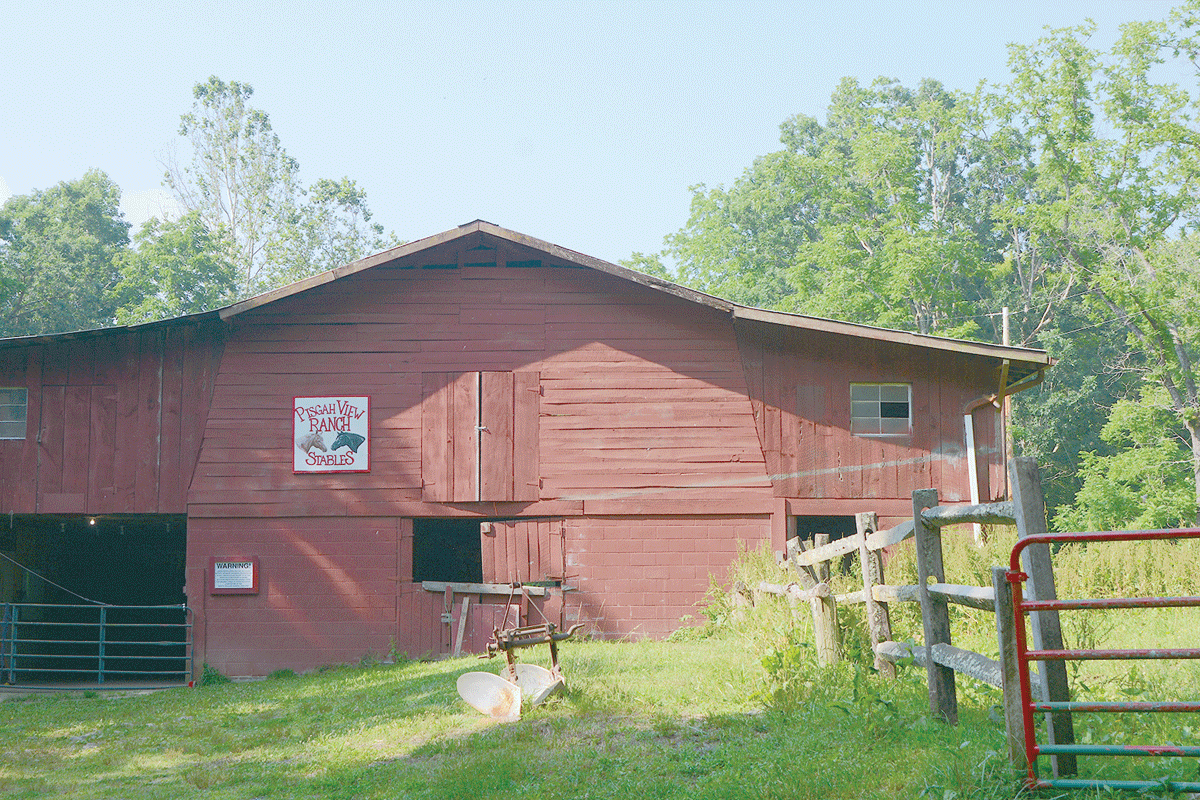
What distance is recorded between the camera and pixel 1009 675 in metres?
4.69

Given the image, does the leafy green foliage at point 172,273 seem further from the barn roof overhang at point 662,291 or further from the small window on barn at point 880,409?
the small window on barn at point 880,409

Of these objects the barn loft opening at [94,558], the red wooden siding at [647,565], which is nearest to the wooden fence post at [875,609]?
the red wooden siding at [647,565]

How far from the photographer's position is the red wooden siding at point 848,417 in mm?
15812

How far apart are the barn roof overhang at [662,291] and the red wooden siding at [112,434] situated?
28.0 inches

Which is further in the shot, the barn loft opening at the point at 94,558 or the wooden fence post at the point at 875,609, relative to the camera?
the barn loft opening at the point at 94,558

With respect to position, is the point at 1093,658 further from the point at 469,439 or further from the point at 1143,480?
the point at 1143,480

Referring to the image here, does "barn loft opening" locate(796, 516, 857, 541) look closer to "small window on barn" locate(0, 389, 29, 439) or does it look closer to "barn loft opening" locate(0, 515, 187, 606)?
"barn loft opening" locate(0, 515, 187, 606)

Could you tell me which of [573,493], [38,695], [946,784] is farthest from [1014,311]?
[946,784]

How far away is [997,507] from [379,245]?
156ft

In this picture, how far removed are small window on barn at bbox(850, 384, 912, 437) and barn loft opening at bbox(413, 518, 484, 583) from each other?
30.2 feet

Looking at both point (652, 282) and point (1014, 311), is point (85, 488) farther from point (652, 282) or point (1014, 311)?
point (1014, 311)

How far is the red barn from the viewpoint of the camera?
51.3 feet

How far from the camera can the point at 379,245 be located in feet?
165

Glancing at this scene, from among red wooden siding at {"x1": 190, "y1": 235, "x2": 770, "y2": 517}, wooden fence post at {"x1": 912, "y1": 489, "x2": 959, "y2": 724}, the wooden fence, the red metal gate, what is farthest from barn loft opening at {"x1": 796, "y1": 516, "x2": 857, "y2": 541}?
the red metal gate
